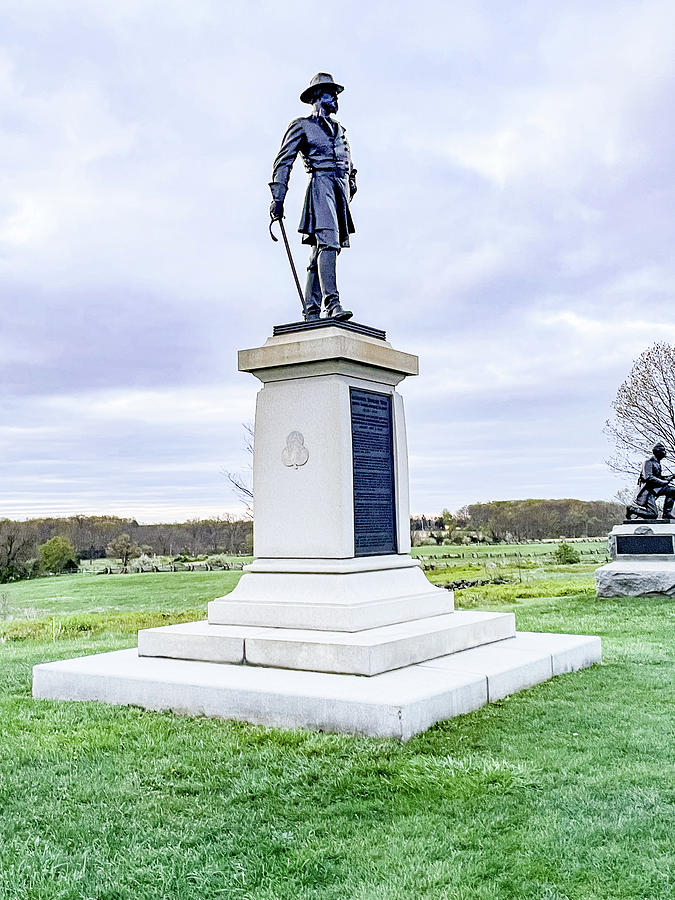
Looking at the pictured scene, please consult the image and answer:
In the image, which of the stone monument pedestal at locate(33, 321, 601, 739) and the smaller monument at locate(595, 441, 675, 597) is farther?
the smaller monument at locate(595, 441, 675, 597)

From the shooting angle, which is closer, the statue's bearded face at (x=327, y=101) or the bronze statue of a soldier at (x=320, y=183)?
the bronze statue of a soldier at (x=320, y=183)

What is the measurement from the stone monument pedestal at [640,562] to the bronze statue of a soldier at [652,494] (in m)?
0.20

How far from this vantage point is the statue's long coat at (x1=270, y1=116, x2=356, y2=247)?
306 inches

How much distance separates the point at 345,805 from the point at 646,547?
533 inches

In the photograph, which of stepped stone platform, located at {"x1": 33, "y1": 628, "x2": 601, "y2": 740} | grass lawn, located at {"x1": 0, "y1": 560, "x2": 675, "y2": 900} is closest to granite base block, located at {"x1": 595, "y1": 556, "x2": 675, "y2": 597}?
stepped stone platform, located at {"x1": 33, "y1": 628, "x2": 601, "y2": 740}

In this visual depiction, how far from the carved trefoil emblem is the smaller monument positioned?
10.3 metres

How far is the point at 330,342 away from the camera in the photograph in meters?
6.98

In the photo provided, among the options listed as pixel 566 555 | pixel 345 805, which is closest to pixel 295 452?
pixel 345 805

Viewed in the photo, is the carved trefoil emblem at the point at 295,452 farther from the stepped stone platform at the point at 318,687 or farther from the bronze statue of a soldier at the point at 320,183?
the stepped stone platform at the point at 318,687

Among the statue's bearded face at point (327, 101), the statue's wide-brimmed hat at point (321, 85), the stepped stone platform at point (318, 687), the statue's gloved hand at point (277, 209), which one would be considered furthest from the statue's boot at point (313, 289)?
the stepped stone platform at point (318, 687)

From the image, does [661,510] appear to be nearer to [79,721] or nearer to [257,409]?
[257,409]

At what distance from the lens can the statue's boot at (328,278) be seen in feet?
25.5

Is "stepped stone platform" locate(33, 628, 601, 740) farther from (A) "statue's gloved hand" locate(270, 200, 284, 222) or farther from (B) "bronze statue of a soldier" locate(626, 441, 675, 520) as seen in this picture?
(B) "bronze statue of a soldier" locate(626, 441, 675, 520)

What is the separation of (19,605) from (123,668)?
15.6 metres
